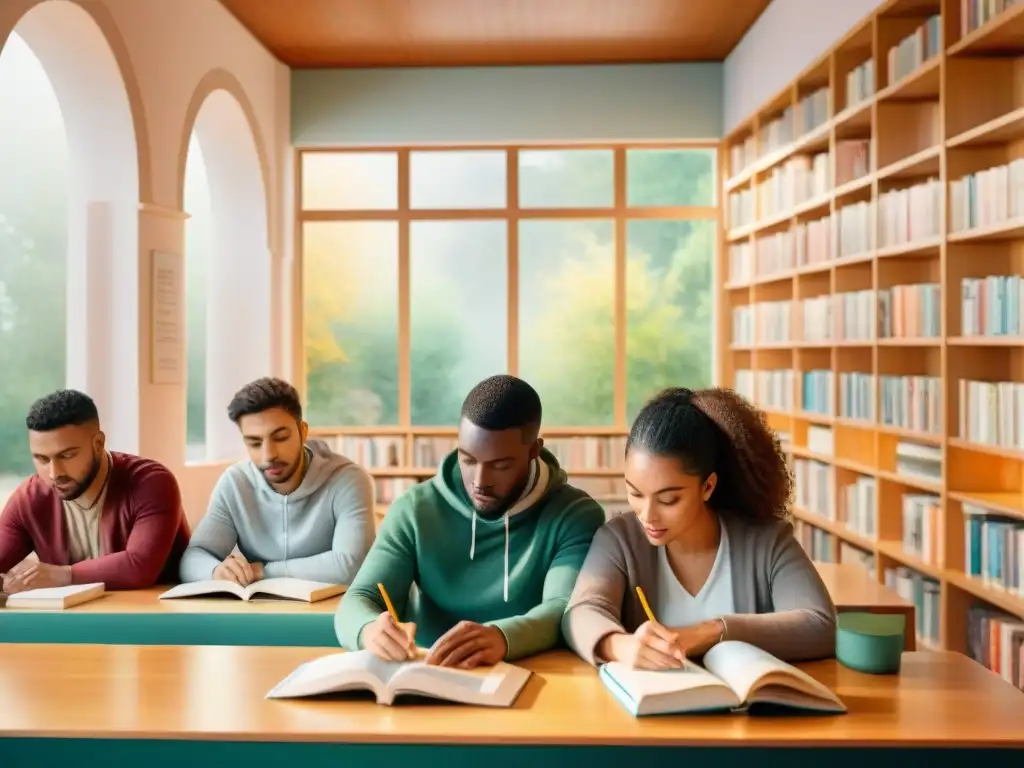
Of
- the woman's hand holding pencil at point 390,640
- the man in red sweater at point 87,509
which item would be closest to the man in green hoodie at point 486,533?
the woman's hand holding pencil at point 390,640

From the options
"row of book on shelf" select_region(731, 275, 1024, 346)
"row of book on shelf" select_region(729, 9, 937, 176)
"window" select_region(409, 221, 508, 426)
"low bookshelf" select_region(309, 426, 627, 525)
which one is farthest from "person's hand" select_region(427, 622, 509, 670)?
"window" select_region(409, 221, 508, 426)

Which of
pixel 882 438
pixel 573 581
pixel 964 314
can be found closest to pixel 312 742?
pixel 573 581

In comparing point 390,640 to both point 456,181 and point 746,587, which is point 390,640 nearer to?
point 746,587

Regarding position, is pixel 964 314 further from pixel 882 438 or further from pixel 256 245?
pixel 256 245

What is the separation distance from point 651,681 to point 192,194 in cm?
619

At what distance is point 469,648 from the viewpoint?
212 centimetres

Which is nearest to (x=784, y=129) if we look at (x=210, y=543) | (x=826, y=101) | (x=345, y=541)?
(x=826, y=101)

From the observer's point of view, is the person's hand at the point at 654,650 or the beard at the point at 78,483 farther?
the beard at the point at 78,483

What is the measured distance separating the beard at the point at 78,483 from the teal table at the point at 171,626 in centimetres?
50

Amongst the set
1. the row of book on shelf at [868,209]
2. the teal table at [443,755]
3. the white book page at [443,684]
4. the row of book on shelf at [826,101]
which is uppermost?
the row of book on shelf at [826,101]

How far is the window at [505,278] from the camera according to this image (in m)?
7.97

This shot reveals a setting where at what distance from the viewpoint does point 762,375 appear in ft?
23.1

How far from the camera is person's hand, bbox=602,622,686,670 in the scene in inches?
79.0

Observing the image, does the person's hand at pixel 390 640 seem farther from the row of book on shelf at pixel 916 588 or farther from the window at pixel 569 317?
the window at pixel 569 317
